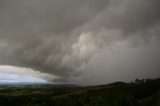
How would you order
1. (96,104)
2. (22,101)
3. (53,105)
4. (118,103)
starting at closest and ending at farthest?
(96,104) < (118,103) < (53,105) < (22,101)

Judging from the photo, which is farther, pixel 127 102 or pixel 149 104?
pixel 149 104

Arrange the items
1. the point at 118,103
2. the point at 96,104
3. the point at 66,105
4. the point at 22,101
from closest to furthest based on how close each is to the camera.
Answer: the point at 96,104
the point at 118,103
the point at 22,101
the point at 66,105

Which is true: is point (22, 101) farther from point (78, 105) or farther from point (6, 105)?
point (78, 105)

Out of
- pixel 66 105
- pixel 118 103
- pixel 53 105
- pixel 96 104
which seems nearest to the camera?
pixel 96 104

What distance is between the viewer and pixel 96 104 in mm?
121875

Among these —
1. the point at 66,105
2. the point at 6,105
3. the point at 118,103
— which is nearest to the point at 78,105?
the point at 66,105

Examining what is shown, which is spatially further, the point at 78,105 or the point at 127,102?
the point at 78,105

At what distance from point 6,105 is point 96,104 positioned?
68536mm

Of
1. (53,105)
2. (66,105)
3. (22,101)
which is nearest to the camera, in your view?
(53,105)

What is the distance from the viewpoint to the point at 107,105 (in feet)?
405

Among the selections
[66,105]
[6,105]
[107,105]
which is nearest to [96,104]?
[107,105]

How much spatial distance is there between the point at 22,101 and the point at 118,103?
71495 millimetres

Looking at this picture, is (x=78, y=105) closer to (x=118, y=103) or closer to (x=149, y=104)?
(x=118, y=103)

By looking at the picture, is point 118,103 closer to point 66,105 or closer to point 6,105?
point 66,105
